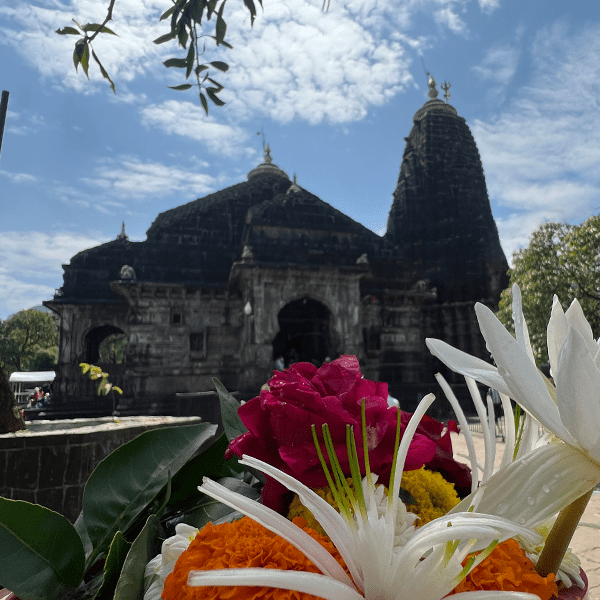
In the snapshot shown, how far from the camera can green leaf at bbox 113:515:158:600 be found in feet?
1.97

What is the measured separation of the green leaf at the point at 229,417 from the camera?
1.05 metres

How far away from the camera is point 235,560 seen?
55 centimetres

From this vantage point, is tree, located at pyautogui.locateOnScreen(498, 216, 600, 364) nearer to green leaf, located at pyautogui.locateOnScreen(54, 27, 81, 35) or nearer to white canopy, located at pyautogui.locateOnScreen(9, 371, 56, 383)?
green leaf, located at pyautogui.locateOnScreen(54, 27, 81, 35)

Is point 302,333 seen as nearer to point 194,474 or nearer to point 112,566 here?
point 194,474

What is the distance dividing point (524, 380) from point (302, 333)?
16.9 meters

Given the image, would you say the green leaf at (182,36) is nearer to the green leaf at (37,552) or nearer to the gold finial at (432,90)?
the green leaf at (37,552)

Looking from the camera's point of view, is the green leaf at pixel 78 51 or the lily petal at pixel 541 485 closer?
the lily petal at pixel 541 485

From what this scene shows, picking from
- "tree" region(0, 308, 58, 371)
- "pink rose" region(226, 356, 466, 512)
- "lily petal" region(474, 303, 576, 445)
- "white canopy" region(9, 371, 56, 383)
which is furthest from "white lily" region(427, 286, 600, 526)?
"tree" region(0, 308, 58, 371)

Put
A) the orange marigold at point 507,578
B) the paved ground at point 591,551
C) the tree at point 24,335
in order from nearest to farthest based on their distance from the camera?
the orange marigold at point 507,578, the paved ground at point 591,551, the tree at point 24,335

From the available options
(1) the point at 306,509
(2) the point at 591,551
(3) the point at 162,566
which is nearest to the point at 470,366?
(1) the point at 306,509

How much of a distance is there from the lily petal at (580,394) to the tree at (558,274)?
13.8 meters

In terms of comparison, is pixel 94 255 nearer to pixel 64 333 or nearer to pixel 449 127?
pixel 64 333

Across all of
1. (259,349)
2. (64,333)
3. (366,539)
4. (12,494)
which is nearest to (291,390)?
(366,539)

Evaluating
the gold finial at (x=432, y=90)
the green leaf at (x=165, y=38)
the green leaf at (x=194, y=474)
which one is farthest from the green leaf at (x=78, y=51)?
the gold finial at (x=432, y=90)
